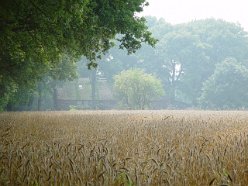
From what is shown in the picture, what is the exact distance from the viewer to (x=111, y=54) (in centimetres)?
9756

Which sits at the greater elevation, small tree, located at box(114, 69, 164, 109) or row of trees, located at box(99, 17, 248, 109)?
row of trees, located at box(99, 17, 248, 109)

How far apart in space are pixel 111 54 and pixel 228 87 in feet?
118

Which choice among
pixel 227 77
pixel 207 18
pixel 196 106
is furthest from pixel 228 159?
pixel 207 18

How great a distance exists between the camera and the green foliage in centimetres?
7312

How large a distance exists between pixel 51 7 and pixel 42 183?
7.65 metres

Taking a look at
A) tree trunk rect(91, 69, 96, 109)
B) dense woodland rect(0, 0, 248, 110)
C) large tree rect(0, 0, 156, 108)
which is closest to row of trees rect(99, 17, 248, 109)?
dense woodland rect(0, 0, 248, 110)

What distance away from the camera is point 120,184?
4219 millimetres

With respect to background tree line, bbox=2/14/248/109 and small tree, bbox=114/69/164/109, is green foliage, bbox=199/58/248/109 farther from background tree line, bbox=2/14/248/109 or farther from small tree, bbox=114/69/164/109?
small tree, bbox=114/69/164/109

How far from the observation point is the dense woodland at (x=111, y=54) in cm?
1488

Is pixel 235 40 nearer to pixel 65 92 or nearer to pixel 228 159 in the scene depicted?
pixel 65 92

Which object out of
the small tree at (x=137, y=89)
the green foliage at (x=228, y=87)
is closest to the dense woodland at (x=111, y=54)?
the green foliage at (x=228, y=87)

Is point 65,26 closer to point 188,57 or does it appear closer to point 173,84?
point 173,84

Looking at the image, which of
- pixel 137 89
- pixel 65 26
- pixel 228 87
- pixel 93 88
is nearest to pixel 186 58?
pixel 228 87

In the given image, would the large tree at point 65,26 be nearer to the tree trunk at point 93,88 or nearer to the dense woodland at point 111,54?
the dense woodland at point 111,54
